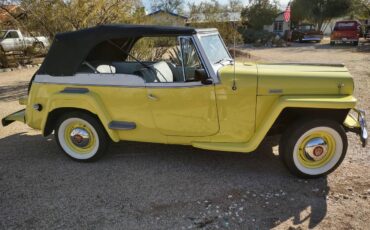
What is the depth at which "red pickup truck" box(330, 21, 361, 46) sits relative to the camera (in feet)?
80.8

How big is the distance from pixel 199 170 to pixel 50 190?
1777 millimetres

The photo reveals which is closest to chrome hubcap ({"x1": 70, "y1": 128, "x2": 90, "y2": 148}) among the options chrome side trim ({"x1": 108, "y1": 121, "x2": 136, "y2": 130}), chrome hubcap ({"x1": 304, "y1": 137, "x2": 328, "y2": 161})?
chrome side trim ({"x1": 108, "y1": 121, "x2": 136, "y2": 130})

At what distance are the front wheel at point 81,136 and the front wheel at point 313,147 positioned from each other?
233 centimetres

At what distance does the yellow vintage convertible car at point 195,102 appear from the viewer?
12.1 feet

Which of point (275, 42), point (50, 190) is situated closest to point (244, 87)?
point (50, 190)

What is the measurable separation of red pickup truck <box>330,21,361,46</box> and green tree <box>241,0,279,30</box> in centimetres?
969

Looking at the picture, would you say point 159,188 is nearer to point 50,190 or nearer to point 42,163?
point 50,190

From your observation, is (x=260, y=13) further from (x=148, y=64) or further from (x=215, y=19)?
(x=148, y=64)

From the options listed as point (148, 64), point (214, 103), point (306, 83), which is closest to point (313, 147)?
point (306, 83)

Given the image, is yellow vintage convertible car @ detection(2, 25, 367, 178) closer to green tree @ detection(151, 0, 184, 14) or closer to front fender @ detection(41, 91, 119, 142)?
front fender @ detection(41, 91, 119, 142)

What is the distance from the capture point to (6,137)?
5547 millimetres

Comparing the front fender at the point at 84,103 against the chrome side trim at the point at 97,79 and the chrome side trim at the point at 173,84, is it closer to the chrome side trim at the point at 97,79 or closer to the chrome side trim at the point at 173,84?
the chrome side trim at the point at 97,79

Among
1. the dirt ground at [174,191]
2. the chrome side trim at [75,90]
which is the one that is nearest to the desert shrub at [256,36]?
the dirt ground at [174,191]

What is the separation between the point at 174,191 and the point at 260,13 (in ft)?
110
